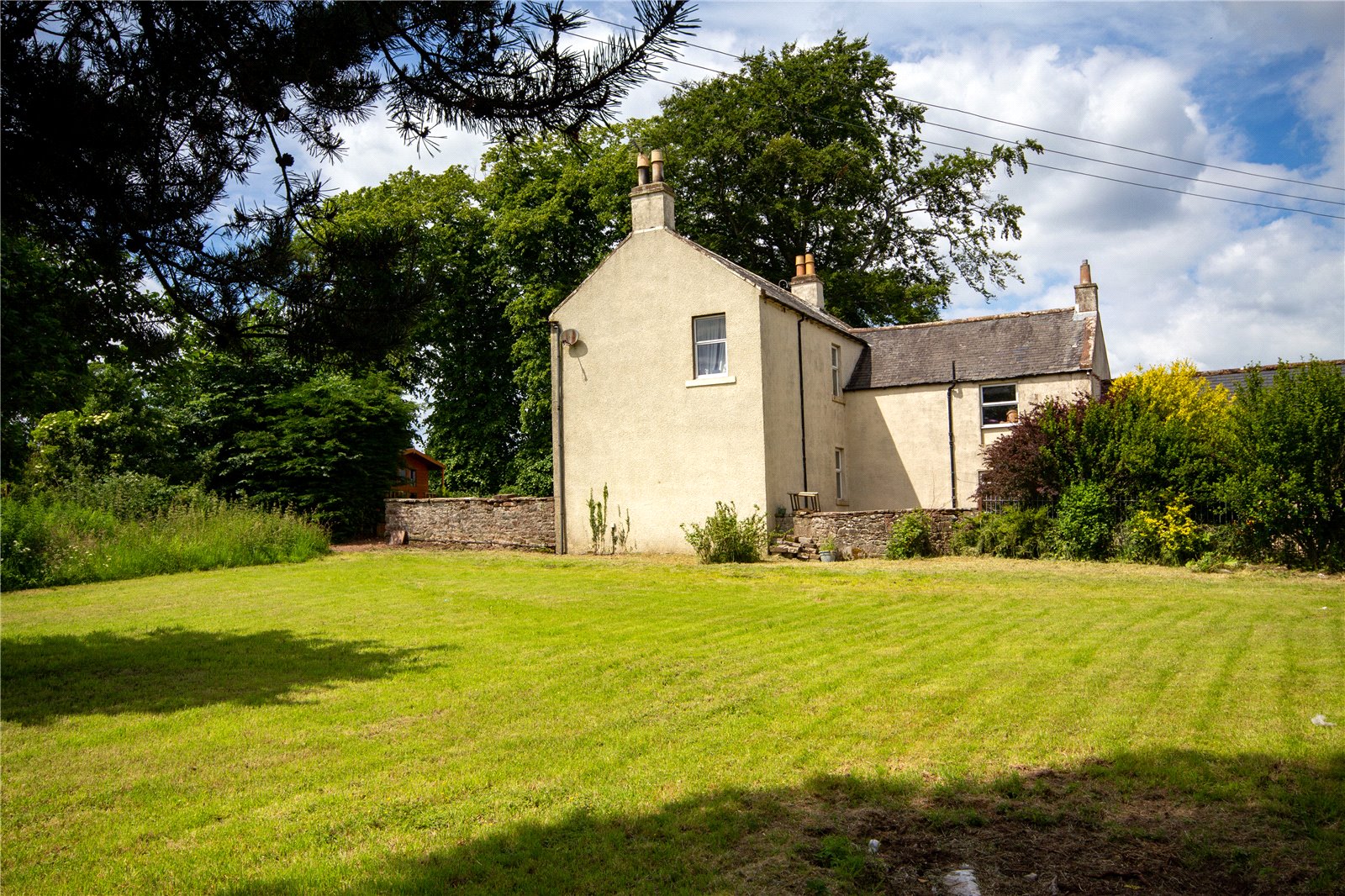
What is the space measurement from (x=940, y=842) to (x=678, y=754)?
1838mm

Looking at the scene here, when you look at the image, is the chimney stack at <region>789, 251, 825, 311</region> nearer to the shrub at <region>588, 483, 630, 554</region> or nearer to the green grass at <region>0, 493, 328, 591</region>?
the shrub at <region>588, 483, 630, 554</region>

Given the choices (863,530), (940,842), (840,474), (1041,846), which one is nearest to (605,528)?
(863,530)

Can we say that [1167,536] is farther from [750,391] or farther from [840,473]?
[840,473]

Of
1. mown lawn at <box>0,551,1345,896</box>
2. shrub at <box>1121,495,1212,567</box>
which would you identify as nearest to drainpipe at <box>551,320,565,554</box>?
mown lawn at <box>0,551,1345,896</box>

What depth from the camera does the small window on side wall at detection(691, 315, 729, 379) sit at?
74.3ft

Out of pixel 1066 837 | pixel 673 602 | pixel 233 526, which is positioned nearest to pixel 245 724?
pixel 1066 837

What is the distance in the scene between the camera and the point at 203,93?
5973mm

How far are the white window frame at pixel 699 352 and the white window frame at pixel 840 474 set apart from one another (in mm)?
5464

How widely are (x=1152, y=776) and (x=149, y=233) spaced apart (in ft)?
22.9

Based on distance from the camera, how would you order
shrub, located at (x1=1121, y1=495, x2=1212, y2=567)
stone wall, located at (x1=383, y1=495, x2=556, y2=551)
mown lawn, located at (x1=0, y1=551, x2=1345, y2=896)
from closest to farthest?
mown lawn, located at (x1=0, y1=551, x2=1345, y2=896) → shrub, located at (x1=1121, y1=495, x2=1212, y2=567) → stone wall, located at (x1=383, y1=495, x2=556, y2=551)

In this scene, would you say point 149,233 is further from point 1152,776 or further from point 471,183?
point 471,183

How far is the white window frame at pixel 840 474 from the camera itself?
26.7 m

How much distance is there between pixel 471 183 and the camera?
36875 mm

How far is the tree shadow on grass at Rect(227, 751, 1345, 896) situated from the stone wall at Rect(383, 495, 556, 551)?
2024cm
